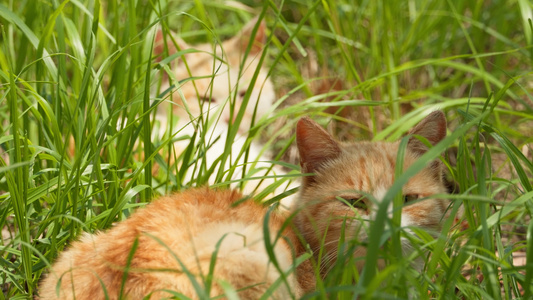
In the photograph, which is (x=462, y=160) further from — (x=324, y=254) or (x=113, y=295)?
(x=113, y=295)

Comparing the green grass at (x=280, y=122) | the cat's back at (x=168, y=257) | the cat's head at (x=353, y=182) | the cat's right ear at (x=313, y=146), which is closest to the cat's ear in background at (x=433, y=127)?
the cat's head at (x=353, y=182)

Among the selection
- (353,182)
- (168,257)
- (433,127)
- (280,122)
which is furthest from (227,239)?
(280,122)

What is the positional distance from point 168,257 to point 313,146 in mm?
848

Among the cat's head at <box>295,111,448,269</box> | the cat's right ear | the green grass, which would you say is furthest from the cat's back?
the cat's right ear

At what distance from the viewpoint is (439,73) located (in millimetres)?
4004

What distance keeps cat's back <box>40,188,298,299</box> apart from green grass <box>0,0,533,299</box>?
12 centimetres

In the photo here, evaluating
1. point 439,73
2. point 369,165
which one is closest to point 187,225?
point 369,165

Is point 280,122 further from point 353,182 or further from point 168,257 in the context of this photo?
point 168,257

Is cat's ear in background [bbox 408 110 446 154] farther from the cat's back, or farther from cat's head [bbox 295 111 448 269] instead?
the cat's back

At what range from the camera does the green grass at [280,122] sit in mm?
1671

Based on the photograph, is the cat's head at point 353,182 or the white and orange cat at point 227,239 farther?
the cat's head at point 353,182

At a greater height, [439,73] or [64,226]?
[439,73]

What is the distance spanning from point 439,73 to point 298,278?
98.5 inches

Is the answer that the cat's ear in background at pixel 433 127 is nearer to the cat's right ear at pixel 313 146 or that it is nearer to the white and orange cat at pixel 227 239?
the white and orange cat at pixel 227 239
